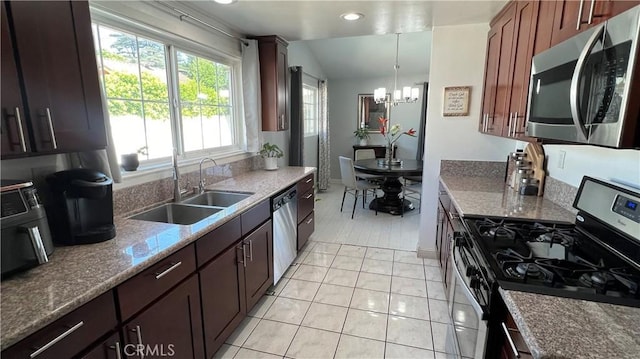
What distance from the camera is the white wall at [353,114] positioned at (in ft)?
20.4

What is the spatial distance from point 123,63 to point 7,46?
99 cm

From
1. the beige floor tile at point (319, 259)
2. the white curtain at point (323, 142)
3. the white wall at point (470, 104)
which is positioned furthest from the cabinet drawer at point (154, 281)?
the white curtain at point (323, 142)

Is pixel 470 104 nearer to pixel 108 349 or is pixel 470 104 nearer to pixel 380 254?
pixel 380 254

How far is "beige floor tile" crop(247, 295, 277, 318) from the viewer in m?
2.22

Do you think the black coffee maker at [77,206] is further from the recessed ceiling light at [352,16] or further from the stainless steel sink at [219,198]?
the recessed ceiling light at [352,16]

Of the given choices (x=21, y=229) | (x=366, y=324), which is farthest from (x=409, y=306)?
(x=21, y=229)

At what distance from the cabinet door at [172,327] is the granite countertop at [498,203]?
155 cm

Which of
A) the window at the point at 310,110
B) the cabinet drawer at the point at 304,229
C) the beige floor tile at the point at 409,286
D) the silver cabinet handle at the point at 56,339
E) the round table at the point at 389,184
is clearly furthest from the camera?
the window at the point at 310,110

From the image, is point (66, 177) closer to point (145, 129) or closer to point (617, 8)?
point (145, 129)

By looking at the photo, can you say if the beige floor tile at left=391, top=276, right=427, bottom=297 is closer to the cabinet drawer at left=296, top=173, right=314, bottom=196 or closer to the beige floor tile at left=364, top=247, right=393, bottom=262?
the beige floor tile at left=364, top=247, right=393, bottom=262

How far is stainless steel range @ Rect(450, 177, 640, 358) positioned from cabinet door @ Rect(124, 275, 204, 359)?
4.19 ft

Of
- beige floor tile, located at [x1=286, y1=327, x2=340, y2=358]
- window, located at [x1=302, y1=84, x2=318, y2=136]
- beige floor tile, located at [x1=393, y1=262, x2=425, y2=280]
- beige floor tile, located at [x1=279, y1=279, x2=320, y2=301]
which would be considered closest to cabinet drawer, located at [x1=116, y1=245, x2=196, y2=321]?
beige floor tile, located at [x1=286, y1=327, x2=340, y2=358]

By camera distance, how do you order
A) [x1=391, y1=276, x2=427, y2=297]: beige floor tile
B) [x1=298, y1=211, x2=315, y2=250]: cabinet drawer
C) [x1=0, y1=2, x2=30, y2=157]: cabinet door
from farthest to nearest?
[x1=298, y1=211, x2=315, y2=250]: cabinet drawer
[x1=391, y1=276, x2=427, y2=297]: beige floor tile
[x1=0, y1=2, x2=30, y2=157]: cabinet door

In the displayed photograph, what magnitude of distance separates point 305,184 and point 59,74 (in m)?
2.17
